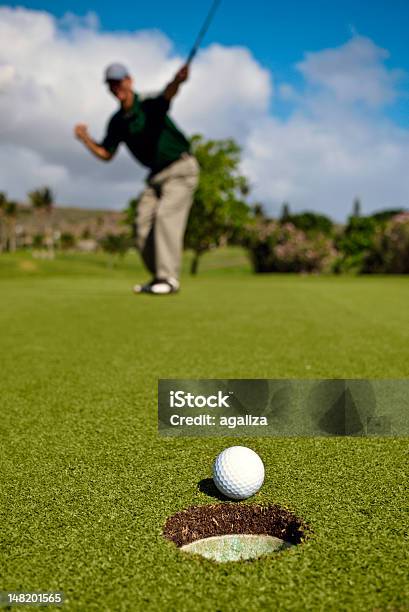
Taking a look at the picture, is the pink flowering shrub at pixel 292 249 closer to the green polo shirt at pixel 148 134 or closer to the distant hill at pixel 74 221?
the green polo shirt at pixel 148 134

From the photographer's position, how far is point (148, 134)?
24.1 feet

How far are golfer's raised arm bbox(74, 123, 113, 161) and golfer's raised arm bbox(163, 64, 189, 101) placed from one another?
1.17m

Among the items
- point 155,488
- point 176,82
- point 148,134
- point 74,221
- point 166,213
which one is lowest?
point 155,488

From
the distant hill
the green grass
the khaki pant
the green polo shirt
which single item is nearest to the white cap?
the green polo shirt

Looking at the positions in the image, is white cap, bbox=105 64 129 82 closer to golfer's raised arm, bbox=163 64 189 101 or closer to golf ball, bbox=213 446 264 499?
golfer's raised arm, bbox=163 64 189 101

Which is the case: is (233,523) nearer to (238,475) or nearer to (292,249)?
(238,475)

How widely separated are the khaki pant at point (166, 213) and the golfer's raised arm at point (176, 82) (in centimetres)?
112

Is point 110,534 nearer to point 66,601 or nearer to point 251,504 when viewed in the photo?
point 66,601

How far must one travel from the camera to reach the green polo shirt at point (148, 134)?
7.17m

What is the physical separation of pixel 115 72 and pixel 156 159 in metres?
1.24

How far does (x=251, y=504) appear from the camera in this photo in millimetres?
1983

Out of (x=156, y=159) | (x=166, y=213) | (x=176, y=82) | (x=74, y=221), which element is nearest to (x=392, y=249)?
(x=166, y=213)

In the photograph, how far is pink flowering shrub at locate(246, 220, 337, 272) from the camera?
31000 mm

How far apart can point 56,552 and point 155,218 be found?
21.9ft
